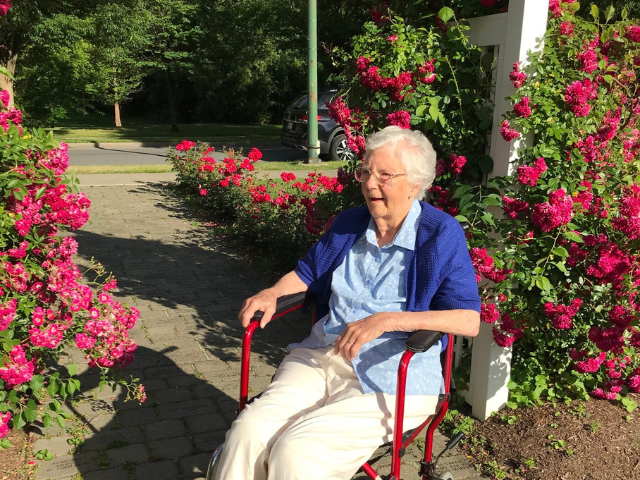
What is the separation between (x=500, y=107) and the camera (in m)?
2.82

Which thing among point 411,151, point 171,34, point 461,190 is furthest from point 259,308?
point 171,34

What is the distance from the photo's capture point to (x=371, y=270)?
243 centimetres

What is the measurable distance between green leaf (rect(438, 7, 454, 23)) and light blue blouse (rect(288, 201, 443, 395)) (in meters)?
1.04

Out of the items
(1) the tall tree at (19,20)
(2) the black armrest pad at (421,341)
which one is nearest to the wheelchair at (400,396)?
(2) the black armrest pad at (421,341)

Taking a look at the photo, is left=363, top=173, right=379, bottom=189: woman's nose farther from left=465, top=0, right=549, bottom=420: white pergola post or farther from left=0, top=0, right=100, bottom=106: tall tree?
left=0, top=0, right=100, bottom=106: tall tree

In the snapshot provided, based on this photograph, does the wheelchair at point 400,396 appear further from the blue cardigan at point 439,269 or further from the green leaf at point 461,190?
the green leaf at point 461,190

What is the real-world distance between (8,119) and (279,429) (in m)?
1.81

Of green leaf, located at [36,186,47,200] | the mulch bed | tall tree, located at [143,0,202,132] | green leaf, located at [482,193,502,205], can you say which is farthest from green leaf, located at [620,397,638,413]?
tall tree, located at [143,0,202,132]

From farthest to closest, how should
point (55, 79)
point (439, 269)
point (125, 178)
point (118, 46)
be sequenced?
1. point (55, 79)
2. point (118, 46)
3. point (125, 178)
4. point (439, 269)

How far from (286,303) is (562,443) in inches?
60.0

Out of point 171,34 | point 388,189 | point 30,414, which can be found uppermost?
point 171,34

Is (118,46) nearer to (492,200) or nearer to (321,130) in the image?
(321,130)

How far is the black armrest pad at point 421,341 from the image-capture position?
194 cm

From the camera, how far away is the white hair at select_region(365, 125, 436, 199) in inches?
90.9
